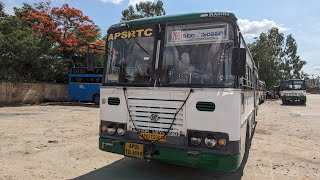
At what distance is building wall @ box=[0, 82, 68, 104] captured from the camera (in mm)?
25188

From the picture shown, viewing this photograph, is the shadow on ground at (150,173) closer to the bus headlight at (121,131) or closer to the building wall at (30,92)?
the bus headlight at (121,131)

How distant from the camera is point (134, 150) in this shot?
18.5ft

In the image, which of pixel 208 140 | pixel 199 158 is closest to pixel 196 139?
pixel 208 140

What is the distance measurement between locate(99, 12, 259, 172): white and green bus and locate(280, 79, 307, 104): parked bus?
2992 cm

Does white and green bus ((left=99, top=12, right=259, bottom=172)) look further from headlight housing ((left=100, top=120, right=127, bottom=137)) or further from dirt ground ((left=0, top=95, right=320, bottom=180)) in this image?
dirt ground ((left=0, top=95, right=320, bottom=180))

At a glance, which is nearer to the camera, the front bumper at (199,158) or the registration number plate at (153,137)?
the front bumper at (199,158)

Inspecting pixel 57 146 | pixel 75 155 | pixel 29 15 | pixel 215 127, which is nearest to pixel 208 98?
pixel 215 127

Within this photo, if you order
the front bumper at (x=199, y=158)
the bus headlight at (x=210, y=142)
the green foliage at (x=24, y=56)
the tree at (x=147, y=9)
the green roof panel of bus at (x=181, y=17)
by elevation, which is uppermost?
the tree at (x=147, y=9)

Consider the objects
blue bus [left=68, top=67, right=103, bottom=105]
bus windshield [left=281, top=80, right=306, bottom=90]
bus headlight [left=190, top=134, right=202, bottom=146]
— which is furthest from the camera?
bus windshield [left=281, top=80, right=306, bottom=90]

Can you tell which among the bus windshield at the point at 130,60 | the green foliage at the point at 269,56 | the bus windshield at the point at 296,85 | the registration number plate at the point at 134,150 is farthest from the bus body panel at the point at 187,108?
the green foliage at the point at 269,56

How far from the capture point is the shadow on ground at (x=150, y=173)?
6.33 metres

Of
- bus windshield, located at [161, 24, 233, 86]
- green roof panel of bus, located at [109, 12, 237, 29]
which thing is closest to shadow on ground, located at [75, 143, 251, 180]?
bus windshield, located at [161, 24, 233, 86]

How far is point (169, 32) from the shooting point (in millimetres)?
5734

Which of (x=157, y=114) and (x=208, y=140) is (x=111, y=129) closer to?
(x=157, y=114)
